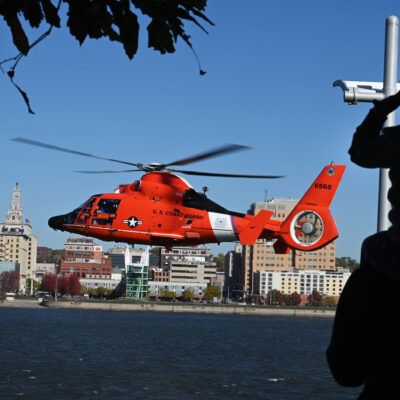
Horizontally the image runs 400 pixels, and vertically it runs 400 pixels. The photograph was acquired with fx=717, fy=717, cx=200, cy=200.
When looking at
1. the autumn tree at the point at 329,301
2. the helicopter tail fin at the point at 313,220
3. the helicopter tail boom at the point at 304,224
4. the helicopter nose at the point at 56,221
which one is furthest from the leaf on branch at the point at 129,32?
the autumn tree at the point at 329,301

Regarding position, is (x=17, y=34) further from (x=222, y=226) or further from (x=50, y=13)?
(x=222, y=226)

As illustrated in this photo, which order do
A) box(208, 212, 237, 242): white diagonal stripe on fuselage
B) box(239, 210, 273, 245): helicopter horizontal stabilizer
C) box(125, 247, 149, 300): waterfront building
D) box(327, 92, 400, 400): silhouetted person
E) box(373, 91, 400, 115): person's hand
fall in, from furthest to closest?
box(125, 247, 149, 300): waterfront building
box(239, 210, 273, 245): helicopter horizontal stabilizer
box(208, 212, 237, 242): white diagonal stripe on fuselage
box(373, 91, 400, 115): person's hand
box(327, 92, 400, 400): silhouetted person

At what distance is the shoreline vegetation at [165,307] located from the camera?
544 ft

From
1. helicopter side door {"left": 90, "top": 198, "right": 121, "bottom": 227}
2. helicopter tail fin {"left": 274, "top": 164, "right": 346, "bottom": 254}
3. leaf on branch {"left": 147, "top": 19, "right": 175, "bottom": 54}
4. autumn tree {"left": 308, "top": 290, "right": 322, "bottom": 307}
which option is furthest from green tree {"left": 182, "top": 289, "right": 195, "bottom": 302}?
leaf on branch {"left": 147, "top": 19, "right": 175, "bottom": 54}

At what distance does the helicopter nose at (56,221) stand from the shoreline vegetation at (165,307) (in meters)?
145

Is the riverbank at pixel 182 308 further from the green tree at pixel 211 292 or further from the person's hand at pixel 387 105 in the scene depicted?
the person's hand at pixel 387 105

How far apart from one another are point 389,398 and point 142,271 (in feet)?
580

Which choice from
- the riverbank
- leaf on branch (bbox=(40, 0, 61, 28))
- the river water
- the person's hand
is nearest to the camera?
the person's hand

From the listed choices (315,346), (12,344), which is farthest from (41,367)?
(315,346)

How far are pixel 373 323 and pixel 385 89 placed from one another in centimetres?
266

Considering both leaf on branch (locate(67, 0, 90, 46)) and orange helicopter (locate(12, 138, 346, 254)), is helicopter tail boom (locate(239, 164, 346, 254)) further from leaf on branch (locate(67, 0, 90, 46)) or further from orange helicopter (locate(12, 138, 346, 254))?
leaf on branch (locate(67, 0, 90, 46))

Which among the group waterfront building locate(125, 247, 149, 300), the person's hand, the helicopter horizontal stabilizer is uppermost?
the helicopter horizontal stabilizer

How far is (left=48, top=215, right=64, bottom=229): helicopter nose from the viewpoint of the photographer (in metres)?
22.4

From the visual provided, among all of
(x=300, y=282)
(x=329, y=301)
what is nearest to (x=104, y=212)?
(x=329, y=301)
